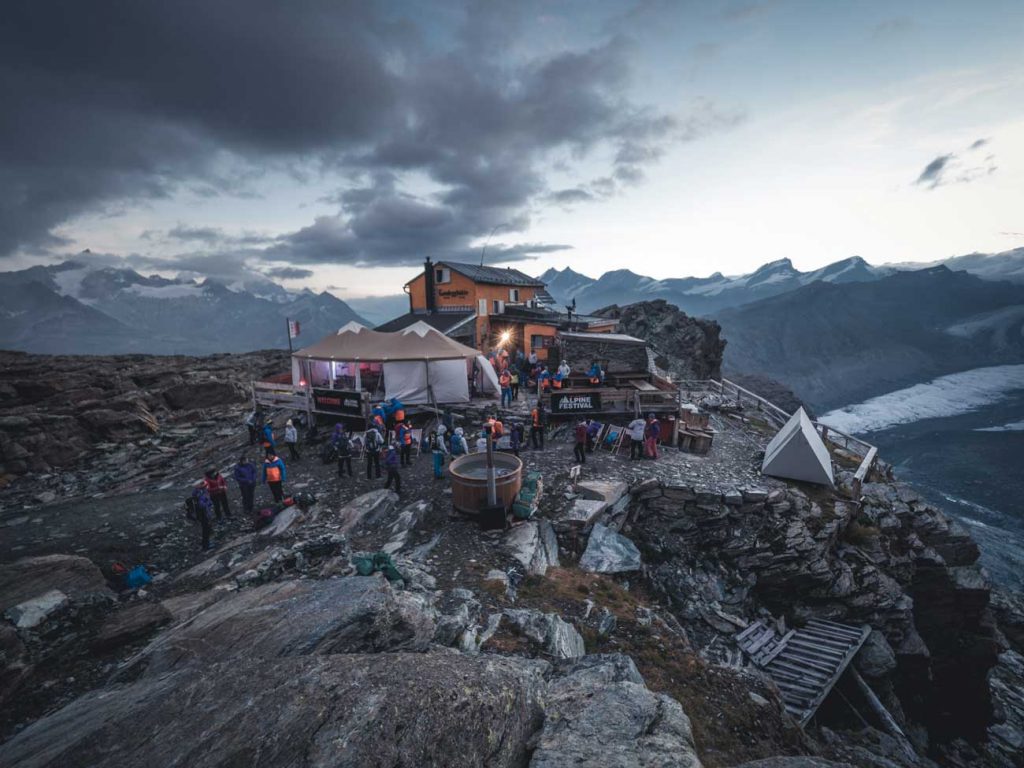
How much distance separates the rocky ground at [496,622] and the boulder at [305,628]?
0.04 m

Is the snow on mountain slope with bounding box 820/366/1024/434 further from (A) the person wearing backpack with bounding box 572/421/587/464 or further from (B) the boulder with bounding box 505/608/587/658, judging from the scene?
(B) the boulder with bounding box 505/608/587/658

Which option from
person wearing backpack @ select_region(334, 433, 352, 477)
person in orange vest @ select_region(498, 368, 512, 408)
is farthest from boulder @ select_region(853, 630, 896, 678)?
person wearing backpack @ select_region(334, 433, 352, 477)

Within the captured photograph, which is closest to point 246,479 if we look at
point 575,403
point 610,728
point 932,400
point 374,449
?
point 374,449

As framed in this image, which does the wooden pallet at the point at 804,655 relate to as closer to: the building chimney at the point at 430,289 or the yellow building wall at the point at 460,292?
the yellow building wall at the point at 460,292

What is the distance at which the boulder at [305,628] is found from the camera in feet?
18.3

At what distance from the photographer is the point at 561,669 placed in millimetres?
6652

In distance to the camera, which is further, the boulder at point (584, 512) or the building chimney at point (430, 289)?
the building chimney at point (430, 289)

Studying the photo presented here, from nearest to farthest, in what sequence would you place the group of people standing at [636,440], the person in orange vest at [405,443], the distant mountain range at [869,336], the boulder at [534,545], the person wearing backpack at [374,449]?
1. the boulder at [534,545]
2. the person wearing backpack at [374,449]
3. the person in orange vest at [405,443]
4. the group of people standing at [636,440]
5. the distant mountain range at [869,336]

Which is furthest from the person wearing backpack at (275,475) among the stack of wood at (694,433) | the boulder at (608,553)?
the stack of wood at (694,433)

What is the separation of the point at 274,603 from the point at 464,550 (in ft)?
16.5

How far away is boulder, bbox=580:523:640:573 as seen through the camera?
11.7 meters

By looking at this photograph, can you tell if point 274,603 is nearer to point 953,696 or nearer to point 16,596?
point 16,596

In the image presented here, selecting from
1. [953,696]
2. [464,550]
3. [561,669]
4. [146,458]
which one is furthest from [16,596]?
[953,696]

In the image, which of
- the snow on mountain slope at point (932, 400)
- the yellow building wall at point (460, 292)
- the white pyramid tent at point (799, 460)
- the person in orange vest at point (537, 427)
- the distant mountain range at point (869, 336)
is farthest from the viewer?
the distant mountain range at point (869, 336)
